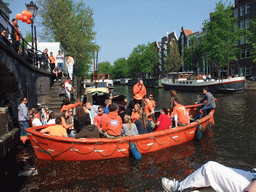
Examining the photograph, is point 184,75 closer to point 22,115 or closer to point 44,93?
point 44,93

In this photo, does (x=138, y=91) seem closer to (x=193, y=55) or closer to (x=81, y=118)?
(x=81, y=118)

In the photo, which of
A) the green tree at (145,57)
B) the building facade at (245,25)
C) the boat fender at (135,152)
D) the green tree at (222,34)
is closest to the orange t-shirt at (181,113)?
the boat fender at (135,152)

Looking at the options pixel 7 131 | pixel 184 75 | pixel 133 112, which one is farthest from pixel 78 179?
pixel 184 75

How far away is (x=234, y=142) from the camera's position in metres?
8.96

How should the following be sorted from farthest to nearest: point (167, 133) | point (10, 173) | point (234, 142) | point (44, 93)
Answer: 1. point (44, 93)
2. point (234, 142)
3. point (167, 133)
4. point (10, 173)

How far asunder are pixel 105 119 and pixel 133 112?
66.8 inches

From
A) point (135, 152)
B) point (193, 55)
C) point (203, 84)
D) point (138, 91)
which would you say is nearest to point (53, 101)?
point (138, 91)

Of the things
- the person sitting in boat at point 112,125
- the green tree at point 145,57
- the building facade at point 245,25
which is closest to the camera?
the person sitting in boat at point 112,125

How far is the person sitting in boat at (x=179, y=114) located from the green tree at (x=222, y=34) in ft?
84.4

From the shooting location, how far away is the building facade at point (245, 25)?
36809 millimetres

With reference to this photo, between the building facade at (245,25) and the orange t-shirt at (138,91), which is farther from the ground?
the building facade at (245,25)

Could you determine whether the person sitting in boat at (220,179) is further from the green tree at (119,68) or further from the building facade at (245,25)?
the green tree at (119,68)

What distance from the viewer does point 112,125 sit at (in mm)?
6852

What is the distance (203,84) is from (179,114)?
25594 millimetres
